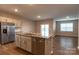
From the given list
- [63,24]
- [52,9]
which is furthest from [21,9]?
[63,24]

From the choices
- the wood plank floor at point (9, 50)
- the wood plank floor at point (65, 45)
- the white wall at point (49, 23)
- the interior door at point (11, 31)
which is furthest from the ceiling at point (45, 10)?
the wood plank floor at point (9, 50)

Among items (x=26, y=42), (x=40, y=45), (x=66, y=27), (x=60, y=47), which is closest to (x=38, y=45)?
(x=40, y=45)

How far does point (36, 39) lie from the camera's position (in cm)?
149

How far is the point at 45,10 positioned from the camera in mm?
1324

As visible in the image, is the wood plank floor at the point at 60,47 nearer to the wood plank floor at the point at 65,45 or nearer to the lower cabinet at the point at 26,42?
the wood plank floor at the point at 65,45

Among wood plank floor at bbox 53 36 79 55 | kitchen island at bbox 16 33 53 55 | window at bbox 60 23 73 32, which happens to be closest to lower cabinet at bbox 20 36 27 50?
kitchen island at bbox 16 33 53 55

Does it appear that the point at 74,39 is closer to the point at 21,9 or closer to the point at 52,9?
the point at 52,9

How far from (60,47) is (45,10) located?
0.80 metres

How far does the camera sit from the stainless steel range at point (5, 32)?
1457 mm

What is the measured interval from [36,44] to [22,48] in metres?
0.35

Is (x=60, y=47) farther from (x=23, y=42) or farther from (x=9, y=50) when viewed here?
(x=9, y=50)

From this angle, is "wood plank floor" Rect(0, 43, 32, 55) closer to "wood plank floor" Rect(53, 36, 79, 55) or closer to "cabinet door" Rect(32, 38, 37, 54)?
"cabinet door" Rect(32, 38, 37, 54)

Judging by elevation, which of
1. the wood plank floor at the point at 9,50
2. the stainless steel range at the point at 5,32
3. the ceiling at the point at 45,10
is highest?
the ceiling at the point at 45,10

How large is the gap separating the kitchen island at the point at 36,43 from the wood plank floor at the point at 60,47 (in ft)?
0.32
